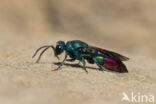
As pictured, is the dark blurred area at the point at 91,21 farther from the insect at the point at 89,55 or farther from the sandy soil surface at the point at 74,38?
the insect at the point at 89,55

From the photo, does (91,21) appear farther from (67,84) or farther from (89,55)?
(67,84)

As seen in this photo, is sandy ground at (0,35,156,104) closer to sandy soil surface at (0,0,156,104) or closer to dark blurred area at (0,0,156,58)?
sandy soil surface at (0,0,156,104)

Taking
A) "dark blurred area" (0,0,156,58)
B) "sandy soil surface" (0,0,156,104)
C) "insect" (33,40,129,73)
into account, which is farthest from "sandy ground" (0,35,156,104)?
"dark blurred area" (0,0,156,58)

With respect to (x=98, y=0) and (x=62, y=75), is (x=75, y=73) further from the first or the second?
(x=98, y=0)

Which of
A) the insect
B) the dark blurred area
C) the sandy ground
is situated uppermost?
the dark blurred area

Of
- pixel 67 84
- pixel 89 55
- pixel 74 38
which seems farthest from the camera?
pixel 74 38

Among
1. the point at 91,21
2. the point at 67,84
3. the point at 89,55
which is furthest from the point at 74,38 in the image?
the point at 67,84

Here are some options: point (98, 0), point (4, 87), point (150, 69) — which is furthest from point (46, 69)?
point (98, 0)
